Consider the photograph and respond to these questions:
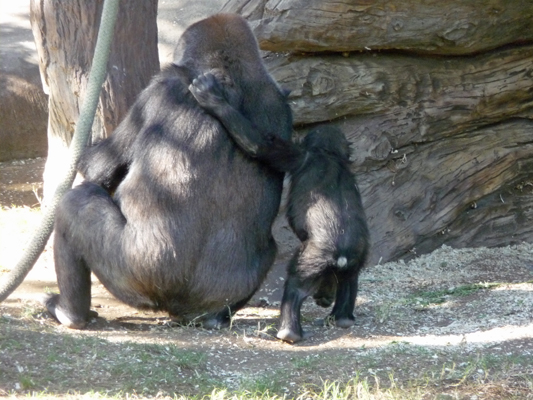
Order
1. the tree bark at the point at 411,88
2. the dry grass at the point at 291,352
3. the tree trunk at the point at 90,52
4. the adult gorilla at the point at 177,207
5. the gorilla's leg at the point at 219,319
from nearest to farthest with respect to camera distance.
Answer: the dry grass at the point at 291,352 < the adult gorilla at the point at 177,207 < the gorilla's leg at the point at 219,319 < the tree trunk at the point at 90,52 < the tree bark at the point at 411,88

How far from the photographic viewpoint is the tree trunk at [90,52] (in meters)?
5.08

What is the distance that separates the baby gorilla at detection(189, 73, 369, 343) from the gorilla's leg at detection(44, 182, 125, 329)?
0.83m

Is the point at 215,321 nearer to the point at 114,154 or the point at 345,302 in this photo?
the point at 345,302

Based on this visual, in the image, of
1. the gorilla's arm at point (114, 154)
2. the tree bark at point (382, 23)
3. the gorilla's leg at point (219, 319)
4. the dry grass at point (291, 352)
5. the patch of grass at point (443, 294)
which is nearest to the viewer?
the dry grass at point (291, 352)

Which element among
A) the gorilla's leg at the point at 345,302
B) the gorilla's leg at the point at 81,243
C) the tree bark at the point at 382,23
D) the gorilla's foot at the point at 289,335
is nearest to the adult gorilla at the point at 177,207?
the gorilla's leg at the point at 81,243

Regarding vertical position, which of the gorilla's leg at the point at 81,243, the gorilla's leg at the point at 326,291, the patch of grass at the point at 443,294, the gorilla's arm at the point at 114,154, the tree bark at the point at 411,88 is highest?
the tree bark at the point at 411,88

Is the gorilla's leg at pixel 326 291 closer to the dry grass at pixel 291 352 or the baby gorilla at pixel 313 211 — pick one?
the baby gorilla at pixel 313 211

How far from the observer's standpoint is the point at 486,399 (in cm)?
330

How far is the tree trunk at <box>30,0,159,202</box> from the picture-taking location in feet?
16.7

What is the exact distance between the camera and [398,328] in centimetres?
461

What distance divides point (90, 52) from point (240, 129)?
141 cm

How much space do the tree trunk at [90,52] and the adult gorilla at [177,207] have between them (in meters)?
0.72

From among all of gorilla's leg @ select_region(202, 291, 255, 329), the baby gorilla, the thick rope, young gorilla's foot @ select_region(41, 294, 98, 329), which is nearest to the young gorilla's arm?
the baby gorilla

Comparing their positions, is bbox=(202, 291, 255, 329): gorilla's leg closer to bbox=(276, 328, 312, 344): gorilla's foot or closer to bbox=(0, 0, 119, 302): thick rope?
bbox=(276, 328, 312, 344): gorilla's foot
